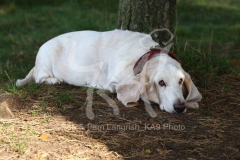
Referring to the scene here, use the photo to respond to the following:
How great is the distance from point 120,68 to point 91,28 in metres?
4.57

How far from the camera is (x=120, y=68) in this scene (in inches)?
195

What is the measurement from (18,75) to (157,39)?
81.6 inches

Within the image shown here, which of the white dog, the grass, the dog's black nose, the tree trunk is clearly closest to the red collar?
the white dog

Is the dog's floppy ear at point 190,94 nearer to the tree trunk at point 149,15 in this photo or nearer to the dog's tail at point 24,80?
the tree trunk at point 149,15

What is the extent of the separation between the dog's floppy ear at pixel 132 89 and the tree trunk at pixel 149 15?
1523mm

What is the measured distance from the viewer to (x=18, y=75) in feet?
20.8

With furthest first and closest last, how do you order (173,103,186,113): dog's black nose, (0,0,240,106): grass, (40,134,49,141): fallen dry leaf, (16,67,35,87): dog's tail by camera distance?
(0,0,240,106): grass → (16,67,35,87): dog's tail → (173,103,186,113): dog's black nose → (40,134,49,141): fallen dry leaf

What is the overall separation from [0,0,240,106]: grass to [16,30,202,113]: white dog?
365 millimetres

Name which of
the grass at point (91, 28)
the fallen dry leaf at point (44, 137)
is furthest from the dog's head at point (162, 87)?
the fallen dry leaf at point (44, 137)

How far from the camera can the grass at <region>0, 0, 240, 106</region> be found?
574 cm

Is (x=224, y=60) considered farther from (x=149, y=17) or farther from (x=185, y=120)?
(x=185, y=120)

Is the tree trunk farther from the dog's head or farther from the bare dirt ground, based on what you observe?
the bare dirt ground

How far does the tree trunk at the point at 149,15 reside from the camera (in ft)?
19.9

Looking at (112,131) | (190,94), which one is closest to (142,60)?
(190,94)
